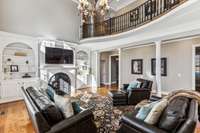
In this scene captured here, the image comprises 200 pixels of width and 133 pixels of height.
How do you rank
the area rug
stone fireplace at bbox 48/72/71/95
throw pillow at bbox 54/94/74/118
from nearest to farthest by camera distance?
throw pillow at bbox 54/94/74/118 < the area rug < stone fireplace at bbox 48/72/71/95

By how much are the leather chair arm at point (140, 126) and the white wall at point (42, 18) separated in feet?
20.2

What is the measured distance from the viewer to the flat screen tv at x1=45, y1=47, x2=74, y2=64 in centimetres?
686

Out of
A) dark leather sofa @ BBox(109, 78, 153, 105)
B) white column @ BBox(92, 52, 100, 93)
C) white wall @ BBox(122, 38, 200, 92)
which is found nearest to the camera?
dark leather sofa @ BBox(109, 78, 153, 105)

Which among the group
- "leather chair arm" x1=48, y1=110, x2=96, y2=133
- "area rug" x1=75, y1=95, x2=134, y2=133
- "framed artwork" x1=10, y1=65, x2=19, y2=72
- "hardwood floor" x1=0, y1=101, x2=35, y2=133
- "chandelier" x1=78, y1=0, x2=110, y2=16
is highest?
"chandelier" x1=78, y1=0, x2=110, y2=16

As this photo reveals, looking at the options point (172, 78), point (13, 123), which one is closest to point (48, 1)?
point (13, 123)

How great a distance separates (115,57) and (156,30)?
234 inches

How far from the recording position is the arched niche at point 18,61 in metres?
5.84

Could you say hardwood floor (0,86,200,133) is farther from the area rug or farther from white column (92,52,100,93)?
white column (92,52,100,93)

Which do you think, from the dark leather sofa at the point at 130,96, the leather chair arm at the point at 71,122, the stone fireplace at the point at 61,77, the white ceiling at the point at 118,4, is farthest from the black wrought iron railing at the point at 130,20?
the leather chair arm at the point at 71,122

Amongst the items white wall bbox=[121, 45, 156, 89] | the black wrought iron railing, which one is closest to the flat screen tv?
the black wrought iron railing

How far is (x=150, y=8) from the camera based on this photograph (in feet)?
18.1

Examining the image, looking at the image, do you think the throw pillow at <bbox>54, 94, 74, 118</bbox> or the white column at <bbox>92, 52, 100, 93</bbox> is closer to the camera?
the throw pillow at <bbox>54, 94, 74, 118</bbox>

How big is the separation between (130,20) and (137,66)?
2.92 m

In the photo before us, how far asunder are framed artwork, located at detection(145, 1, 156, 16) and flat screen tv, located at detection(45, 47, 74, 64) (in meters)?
4.37
